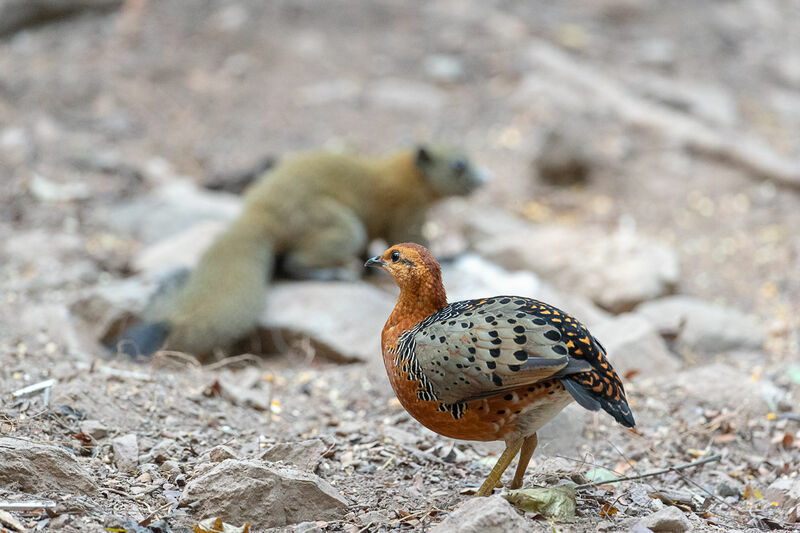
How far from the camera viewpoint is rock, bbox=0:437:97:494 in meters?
2.85

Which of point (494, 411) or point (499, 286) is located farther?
point (499, 286)

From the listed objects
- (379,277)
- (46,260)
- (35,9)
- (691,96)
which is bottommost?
(379,277)

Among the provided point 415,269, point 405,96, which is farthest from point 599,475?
point 405,96

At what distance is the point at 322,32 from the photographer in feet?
36.7

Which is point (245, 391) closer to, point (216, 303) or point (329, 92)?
point (216, 303)

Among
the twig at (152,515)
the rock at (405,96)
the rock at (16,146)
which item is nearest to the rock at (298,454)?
the twig at (152,515)

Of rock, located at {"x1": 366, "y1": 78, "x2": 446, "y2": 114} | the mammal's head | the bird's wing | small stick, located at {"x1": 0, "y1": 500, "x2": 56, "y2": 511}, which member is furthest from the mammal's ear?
small stick, located at {"x1": 0, "y1": 500, "x2": 56, "y2": 511}

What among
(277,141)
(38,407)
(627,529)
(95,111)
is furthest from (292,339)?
(95,111)

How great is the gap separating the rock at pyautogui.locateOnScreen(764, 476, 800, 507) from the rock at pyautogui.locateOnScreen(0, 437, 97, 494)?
273 centimetres

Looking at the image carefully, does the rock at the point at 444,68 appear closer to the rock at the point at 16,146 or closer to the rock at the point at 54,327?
the rock at the point at 16,146

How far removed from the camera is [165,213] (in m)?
7.66

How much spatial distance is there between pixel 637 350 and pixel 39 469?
3462mm

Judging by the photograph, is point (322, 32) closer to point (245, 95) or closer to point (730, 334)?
point (245, 95)

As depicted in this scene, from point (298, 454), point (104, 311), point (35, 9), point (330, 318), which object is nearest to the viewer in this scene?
point (298, 454)
